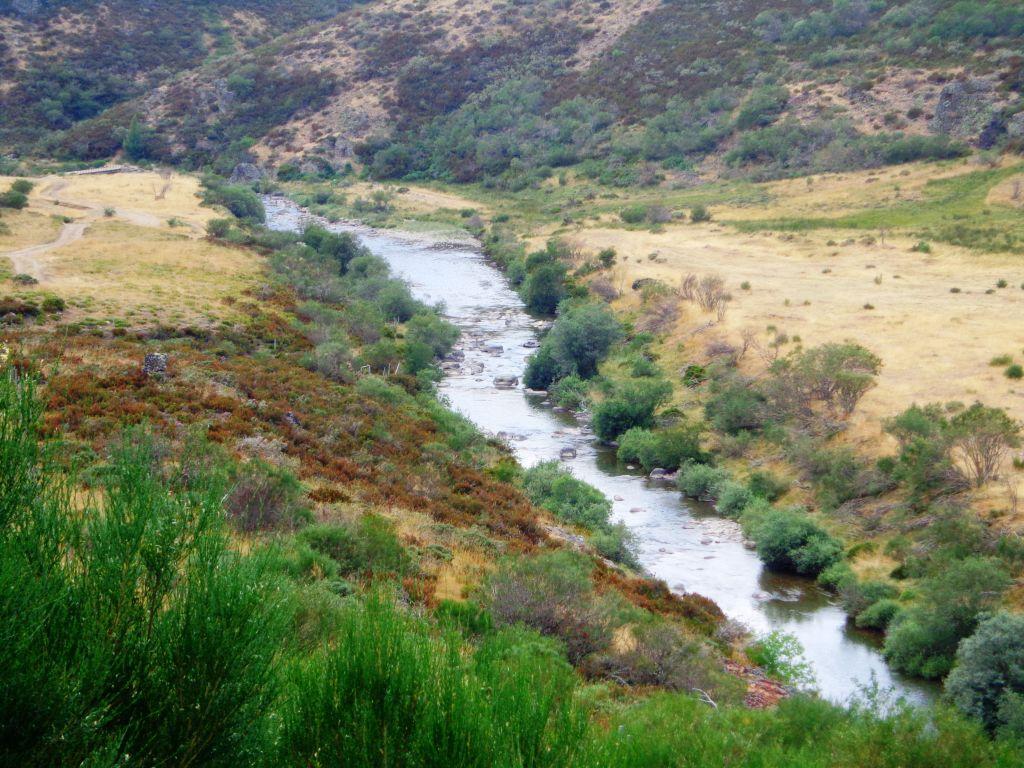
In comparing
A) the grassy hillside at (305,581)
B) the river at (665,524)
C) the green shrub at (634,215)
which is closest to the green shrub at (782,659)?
the grassy hillside at (305,581)

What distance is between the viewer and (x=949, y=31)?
227ft

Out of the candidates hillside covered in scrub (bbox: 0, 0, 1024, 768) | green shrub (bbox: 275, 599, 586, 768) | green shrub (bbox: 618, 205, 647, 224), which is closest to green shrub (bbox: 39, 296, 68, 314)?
hillside covered in scrub (bbox: 0, 0, 1024, 768)

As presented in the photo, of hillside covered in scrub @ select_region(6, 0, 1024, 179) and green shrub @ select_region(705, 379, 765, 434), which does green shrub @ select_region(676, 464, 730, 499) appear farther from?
hillside covered in scrub @ select_region(6, 0, 1024, 179)

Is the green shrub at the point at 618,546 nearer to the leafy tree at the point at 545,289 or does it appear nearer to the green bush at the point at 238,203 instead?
the leafy tree at the point at 545,289

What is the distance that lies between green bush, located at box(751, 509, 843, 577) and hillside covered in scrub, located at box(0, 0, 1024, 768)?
0.32 ft

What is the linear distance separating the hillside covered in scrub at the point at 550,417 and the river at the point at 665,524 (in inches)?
6.5

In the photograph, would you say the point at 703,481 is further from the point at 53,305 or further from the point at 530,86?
the point at 530,86

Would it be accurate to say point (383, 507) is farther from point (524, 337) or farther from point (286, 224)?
point (286, 224)

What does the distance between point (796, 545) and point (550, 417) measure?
42.5 feet

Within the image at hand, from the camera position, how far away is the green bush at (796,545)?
20828 mm

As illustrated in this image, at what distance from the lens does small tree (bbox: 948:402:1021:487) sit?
837 inches

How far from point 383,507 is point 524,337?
25.1m

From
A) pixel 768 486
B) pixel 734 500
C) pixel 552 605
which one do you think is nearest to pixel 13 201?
pixel 734 500

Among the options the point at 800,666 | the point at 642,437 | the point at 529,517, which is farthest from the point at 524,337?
the point at 800,666
